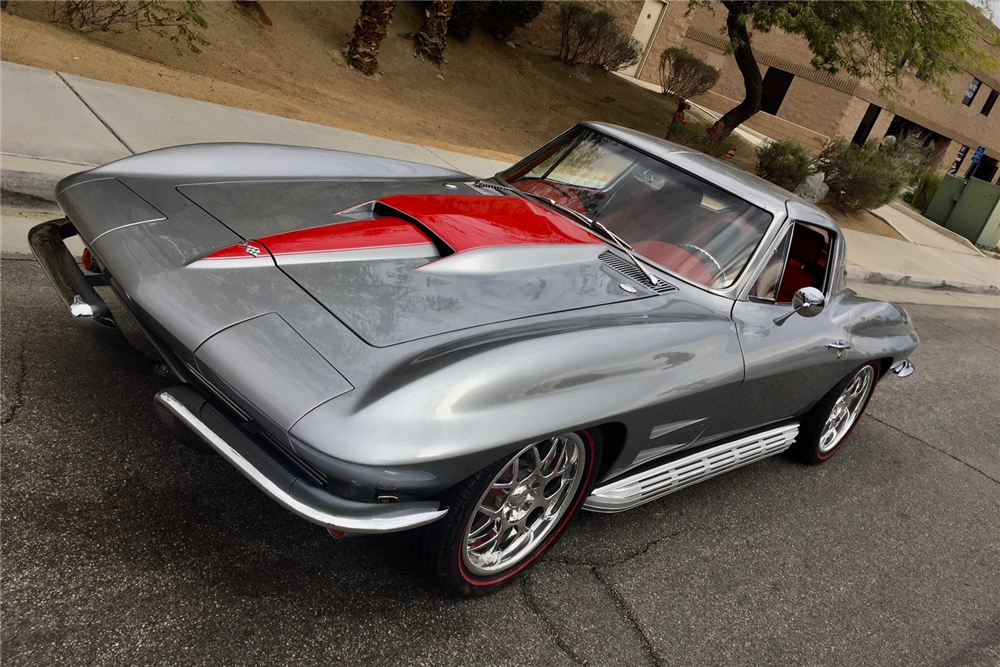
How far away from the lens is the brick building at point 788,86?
2200 centimetres

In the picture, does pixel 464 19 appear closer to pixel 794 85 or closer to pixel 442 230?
pixel 442 230

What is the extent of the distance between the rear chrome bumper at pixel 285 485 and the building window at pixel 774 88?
2750 cm

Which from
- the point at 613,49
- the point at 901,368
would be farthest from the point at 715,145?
the point at 901,368

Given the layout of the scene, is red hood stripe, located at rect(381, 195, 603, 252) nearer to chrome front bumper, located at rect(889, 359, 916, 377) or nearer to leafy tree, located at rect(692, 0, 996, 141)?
chrome front bumper, located at rect(889, 359, 916, 377)

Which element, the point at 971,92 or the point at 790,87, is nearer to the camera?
the point at 790,87

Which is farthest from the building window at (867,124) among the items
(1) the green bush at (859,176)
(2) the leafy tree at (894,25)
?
(2) the leafy tree at (894,25)

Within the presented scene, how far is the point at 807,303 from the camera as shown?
329 centimetres

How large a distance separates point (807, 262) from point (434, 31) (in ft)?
35.3

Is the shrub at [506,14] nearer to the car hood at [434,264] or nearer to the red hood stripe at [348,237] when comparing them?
the car hood at [434,264]

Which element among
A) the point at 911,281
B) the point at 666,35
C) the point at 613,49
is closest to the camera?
the point at 911,281

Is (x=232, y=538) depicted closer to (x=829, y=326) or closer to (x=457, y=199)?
(x=457, y=199)

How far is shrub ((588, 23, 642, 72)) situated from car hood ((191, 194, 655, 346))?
54.4 feet

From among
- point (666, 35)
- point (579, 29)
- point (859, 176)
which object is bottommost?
point (859, 176)

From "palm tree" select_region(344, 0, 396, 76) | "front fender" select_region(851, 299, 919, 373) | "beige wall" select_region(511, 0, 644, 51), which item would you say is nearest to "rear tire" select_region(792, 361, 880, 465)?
"front fender" select_region(851, 299, 919, 373)
